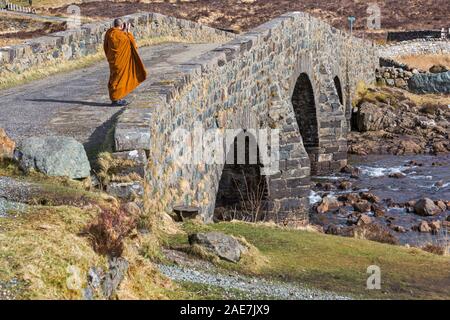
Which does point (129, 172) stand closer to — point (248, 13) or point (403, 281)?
point (403, 281)

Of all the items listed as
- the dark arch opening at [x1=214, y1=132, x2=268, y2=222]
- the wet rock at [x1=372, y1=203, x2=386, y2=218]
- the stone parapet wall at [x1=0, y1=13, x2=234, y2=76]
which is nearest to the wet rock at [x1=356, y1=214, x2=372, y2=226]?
the wet rock at [x1=372, y1=203, x2=386, y2=218]

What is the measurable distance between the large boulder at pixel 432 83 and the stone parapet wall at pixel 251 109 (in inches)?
397

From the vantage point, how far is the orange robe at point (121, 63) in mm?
13766

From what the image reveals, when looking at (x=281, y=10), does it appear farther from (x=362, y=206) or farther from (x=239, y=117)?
(x=239, y=117)

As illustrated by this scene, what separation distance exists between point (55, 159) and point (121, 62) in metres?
4.48

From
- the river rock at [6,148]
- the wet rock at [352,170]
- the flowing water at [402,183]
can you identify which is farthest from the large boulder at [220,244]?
the wet rock at [352,170]

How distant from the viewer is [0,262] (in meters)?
6.27

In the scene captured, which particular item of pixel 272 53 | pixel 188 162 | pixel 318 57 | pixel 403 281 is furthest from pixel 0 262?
pixel 318 57

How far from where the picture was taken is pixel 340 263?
9711 mm

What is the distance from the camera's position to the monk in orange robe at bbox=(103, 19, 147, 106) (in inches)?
542

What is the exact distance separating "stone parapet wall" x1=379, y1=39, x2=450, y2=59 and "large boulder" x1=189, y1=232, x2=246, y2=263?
129 feet

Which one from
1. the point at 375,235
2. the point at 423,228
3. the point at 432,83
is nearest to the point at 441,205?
the point at 423,228

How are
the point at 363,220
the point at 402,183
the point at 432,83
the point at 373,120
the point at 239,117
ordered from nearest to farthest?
the point at 239,117 → the point at 363,220 → the point at 402,183 → the point at 373,120 → the point at 432,83
